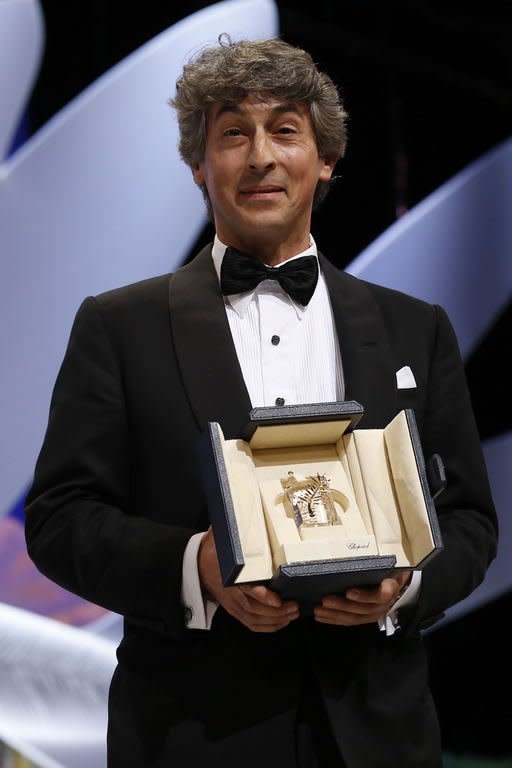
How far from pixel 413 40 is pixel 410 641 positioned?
78.5 inches

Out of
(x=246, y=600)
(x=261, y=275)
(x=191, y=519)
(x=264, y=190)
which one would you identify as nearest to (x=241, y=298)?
(x=261, y=275)

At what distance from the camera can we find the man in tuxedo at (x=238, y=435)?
5.41 feet

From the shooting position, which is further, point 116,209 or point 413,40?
point 413,40

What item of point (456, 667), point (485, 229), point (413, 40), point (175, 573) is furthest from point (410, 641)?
point (413, 40)

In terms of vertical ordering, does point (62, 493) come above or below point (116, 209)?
below

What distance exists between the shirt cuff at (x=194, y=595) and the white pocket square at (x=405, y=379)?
0.48 m

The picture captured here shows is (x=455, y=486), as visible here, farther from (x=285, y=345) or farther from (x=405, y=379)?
(x=285, y=345)

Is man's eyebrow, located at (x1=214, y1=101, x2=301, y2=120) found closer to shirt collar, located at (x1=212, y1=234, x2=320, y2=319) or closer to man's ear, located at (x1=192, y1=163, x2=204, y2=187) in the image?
man's ear, located at (x1=192, y1=163, x2=204, y2=187)

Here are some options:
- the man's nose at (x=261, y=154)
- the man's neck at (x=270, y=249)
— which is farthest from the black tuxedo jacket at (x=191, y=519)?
the man's nose at (x=261, y=154)

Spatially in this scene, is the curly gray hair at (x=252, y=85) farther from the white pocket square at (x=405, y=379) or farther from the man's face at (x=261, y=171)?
the white pocket square at (x=405, y=379)

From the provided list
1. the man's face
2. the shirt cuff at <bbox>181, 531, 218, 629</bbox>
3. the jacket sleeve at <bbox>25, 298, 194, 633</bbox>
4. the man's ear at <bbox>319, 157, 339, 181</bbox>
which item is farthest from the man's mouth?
the shirt cuff at <bbox>181, 531, 218, 629</bbox>

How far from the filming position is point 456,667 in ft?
10.3

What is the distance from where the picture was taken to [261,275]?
1.98 meters

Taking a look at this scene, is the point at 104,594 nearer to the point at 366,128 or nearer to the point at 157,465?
the point at 157,465
